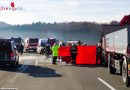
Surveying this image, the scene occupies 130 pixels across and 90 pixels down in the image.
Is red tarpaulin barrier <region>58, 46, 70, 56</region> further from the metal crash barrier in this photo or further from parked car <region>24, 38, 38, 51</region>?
parked car <region>24, 38, 38, 51</region>

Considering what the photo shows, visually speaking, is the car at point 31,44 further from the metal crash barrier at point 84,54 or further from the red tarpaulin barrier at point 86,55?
the red tarpaulin barrier at point 86,55

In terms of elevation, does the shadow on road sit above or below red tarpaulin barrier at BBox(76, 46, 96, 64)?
below

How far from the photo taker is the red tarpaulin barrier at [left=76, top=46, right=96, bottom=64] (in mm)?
32800

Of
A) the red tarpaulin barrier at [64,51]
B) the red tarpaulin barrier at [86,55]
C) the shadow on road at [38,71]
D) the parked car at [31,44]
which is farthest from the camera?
the parked car at [31,44]

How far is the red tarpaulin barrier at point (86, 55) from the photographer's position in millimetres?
32800

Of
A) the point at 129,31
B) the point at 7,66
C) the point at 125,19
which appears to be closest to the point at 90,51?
the point at 7,66

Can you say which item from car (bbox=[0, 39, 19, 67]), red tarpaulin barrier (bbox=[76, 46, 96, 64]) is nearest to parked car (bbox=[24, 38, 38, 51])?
red tarpaulin barrier (bbox=[76, 46, 96, 64])

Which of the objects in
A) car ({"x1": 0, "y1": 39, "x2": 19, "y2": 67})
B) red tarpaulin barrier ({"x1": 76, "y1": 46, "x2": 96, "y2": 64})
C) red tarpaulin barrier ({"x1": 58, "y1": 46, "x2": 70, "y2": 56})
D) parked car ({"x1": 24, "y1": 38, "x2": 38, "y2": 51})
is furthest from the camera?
parked car ({"x1": 24, "y1": 38, "x2": 38, "y2": 51})

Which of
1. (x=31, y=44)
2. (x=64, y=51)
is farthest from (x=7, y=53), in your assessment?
(x=31, y=44)

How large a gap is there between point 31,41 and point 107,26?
114ft

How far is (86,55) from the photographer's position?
33.3 metres

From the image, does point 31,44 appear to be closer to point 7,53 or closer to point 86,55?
point 86,55

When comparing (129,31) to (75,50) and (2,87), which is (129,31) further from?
(75,50)

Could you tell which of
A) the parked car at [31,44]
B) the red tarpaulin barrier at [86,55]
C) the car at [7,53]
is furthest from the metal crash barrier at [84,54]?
the parked car at [31,44]
